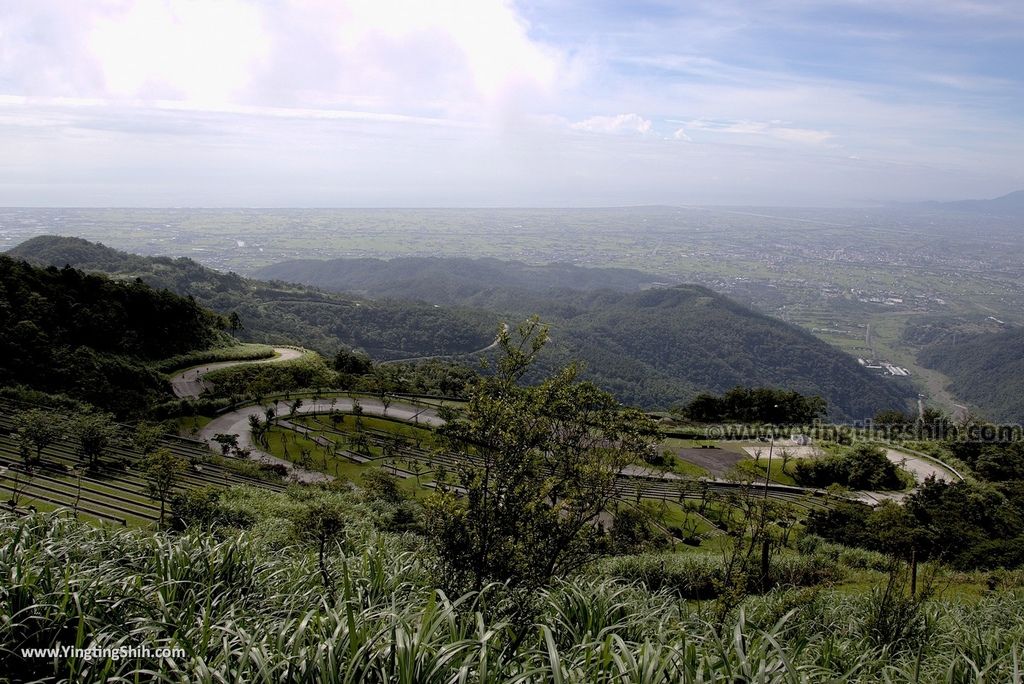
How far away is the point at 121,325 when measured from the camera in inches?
1587

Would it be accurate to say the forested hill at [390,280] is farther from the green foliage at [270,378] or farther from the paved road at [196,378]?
the green foliage at [270,378]

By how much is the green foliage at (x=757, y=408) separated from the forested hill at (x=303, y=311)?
58312 mm

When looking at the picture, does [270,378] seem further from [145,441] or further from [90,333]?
[145,441]

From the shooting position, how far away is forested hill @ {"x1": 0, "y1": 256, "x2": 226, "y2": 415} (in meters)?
30.9

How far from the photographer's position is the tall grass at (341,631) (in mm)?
3359

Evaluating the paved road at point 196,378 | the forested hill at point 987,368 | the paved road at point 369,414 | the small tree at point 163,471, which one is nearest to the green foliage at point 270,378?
the paved road at point 196,378

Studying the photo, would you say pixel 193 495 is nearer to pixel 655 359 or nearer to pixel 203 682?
pixel 203 682

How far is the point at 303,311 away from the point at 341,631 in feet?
353

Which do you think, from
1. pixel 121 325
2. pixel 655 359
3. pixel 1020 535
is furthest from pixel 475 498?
pixel 655 359

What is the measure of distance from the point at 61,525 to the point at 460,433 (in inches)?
176

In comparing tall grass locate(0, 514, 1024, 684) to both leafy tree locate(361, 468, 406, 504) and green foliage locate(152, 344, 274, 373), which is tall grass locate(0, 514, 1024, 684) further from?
green foliage locate(152, 344, 274, 373)

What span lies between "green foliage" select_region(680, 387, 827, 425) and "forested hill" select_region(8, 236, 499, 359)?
191ft

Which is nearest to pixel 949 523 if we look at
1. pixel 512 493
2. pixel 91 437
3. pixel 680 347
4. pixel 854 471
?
pixel 854 471

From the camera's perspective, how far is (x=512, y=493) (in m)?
6.24
